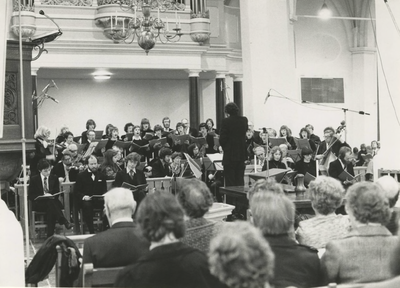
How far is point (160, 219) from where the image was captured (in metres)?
2.94

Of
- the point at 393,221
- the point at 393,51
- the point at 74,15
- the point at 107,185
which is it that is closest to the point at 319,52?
the point at 74,15

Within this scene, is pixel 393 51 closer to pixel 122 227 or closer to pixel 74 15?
pixel 122 227

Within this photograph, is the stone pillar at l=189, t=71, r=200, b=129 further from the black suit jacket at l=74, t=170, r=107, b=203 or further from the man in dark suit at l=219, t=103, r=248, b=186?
the black suit jacket at l=74, t=170, r=107, b=203

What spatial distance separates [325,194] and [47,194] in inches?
206

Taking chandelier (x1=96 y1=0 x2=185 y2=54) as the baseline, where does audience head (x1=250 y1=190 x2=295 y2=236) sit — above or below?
below

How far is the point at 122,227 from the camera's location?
12.2ft

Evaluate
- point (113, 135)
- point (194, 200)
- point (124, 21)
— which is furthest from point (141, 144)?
point (194, 200)

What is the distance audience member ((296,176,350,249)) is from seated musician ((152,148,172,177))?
615cm

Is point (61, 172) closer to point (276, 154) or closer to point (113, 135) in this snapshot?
point (113, 135)

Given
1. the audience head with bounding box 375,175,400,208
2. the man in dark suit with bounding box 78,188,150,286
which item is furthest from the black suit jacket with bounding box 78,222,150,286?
the audience head with bounding box 375,175,400,208

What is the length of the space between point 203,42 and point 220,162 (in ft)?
22.3

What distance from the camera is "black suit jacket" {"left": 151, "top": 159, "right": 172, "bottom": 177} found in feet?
33.1

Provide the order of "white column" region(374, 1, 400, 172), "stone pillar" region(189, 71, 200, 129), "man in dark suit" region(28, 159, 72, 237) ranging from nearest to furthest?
"man in dark suit" region(28, 159, 72, 237), "white column" region(374, 1, 400, 172), "stone pillar" region(189, 71, 200, 129)

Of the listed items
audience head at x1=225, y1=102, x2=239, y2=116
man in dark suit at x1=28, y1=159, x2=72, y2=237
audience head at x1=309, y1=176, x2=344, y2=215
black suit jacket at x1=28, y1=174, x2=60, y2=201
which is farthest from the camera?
audience head at x1=225, y1=102, x2=239, y2=116
